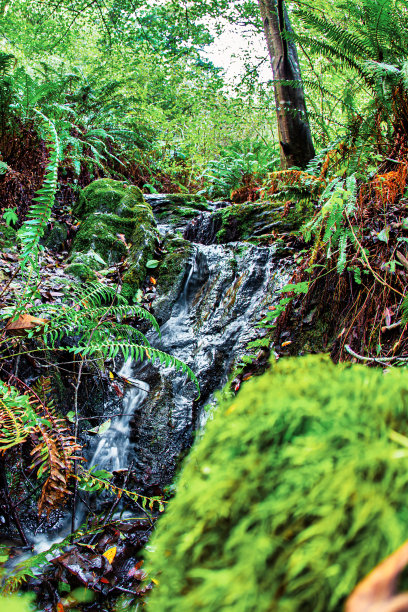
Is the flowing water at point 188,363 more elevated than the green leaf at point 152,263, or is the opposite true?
the green leaf at point 152,263

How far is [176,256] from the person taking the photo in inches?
207

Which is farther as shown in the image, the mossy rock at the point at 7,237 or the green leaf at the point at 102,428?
the mossy rock at the point at 7,237

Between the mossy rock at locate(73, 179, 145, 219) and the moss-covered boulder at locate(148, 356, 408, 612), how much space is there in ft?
18.6

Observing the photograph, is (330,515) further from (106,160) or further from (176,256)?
(106,160)

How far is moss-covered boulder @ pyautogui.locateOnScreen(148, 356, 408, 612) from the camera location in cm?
39

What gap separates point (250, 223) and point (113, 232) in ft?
7.02

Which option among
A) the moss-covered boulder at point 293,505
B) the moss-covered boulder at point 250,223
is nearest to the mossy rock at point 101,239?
the moss-covered boulder at point 250,223

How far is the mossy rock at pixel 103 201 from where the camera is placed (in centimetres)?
575

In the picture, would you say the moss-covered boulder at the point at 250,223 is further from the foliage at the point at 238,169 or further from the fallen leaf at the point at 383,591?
the fallen leaf at the point at 383,591

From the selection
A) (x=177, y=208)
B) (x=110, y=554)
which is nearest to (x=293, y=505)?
(x=110, y=554)

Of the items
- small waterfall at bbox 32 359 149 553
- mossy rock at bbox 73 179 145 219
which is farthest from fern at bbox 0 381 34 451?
mossy rock at bbox 73 179 145 219

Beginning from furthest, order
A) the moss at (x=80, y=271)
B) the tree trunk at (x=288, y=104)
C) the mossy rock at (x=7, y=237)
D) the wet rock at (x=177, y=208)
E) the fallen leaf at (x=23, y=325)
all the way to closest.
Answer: the wet rock at (x=177, y=208) → the tree trunk at (x=288, y=104) → the moss at (x=80, y=271) → the mossy rock at (x=7, y=237) → the fallen leaf at (x=23, y=325)

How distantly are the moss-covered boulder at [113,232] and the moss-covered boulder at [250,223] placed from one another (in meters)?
0.95

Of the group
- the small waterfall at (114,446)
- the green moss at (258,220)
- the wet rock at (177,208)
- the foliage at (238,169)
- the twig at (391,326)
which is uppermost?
the foliage at (238,169)
